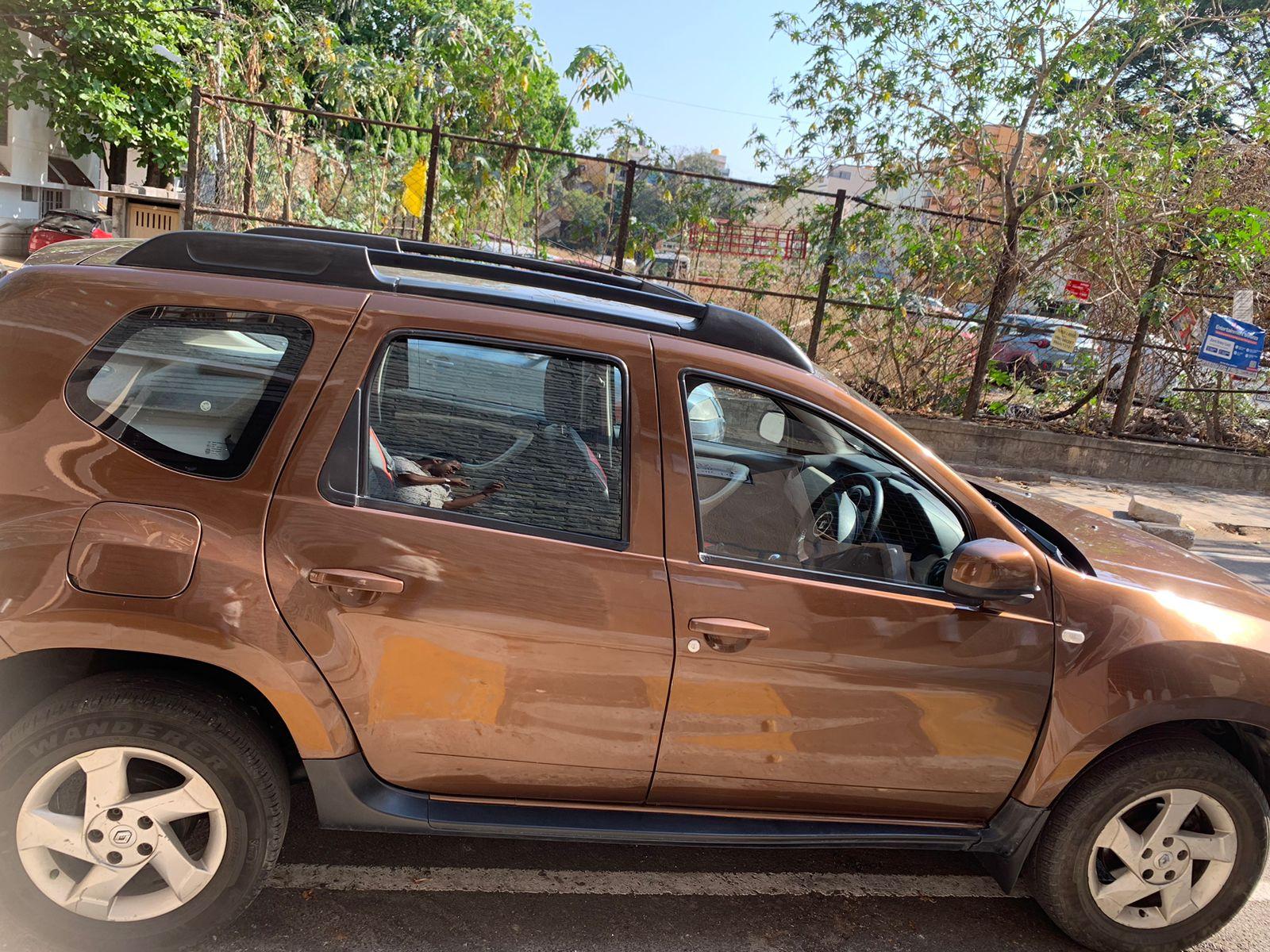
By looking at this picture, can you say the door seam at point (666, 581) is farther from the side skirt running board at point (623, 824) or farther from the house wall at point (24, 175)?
the house wall at point (24, 175)

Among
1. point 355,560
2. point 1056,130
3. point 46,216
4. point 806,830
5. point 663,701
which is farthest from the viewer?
point 46,216

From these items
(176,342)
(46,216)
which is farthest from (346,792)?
(46,216)

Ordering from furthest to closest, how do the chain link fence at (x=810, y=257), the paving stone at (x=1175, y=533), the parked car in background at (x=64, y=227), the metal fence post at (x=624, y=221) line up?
the parked car in background at (x=64, y=227)
the chain link fence at (x=810, y=257)
the metal fence post at (x=624, y=221)
the paving stone at (x=1175, y=533)

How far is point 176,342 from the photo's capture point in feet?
7.66

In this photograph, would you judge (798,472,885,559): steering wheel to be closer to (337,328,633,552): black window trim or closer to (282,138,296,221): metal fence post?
(337,328,633,552): black window trim

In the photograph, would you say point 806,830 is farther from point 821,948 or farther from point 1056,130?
point 1056,130

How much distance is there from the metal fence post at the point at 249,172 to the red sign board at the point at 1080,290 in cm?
885

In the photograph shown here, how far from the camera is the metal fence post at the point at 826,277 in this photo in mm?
9555

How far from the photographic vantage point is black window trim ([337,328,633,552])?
2.29m

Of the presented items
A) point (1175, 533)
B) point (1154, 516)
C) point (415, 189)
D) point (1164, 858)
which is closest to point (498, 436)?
point (1164, 858)

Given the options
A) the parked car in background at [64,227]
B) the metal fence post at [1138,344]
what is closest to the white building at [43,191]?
the parked car in background at [64,227]

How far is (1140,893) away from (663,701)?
1596 millimetres

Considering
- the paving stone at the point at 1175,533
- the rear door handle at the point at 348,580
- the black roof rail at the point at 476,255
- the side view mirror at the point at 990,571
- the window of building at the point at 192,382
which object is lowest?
the paving stone at the point at 1175,533

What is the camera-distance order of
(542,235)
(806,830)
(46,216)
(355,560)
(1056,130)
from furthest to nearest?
(46,216), (542,235), (1056,130), (806,830), (355,560)
